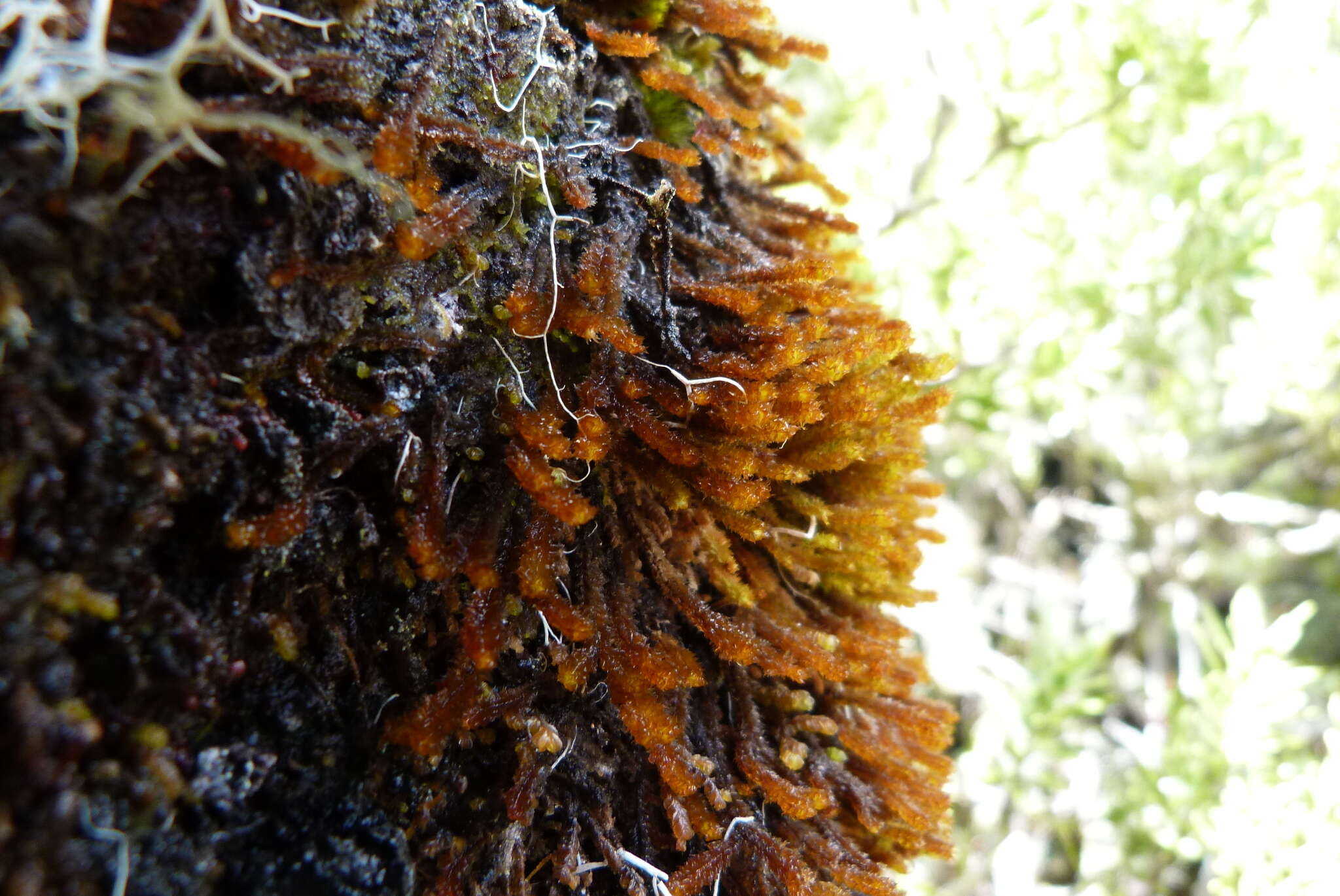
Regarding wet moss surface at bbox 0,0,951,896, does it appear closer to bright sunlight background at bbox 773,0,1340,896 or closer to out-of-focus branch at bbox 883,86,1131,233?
bright sunlight background at bbox 773,0,1340,896

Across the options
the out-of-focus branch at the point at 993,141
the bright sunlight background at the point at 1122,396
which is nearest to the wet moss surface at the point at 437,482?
the bright sunlight background at the point at 1122,396

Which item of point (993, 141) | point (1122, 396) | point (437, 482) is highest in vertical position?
point (993, 141)

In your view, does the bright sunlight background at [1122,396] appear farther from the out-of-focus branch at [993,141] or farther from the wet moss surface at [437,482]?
the wet moss surface at [437,482]

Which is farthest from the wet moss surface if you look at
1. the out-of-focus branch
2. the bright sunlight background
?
the out-of-focus branch

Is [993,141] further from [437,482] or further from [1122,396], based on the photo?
[437,482]

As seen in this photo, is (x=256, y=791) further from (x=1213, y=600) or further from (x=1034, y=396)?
(x=1213, y=600)

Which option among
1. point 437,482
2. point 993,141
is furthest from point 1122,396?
point 437,482

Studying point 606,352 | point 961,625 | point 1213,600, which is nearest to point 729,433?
point 606,352
